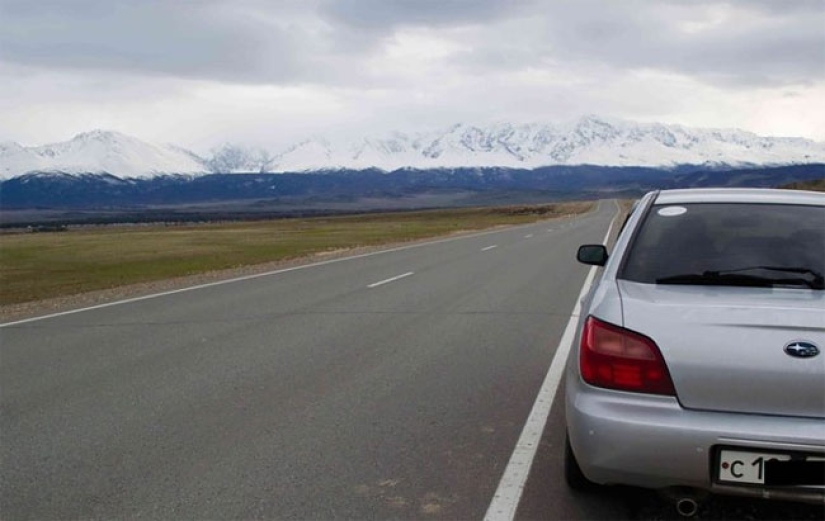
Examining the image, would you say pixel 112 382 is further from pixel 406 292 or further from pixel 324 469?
pixel 406 292

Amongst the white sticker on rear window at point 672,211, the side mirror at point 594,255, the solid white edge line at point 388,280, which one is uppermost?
the white sticker on rear window at point 672,211

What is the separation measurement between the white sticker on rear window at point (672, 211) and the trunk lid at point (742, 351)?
1108 millimetres

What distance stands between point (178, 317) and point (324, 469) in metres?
6.62

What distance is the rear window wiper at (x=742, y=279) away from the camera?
4062 mm

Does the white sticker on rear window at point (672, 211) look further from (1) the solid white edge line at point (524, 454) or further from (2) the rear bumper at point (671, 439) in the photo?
(2) the rear bumper at point (671, 439)

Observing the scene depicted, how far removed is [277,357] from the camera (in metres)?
7.86

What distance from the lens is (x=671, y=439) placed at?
349 centimetres

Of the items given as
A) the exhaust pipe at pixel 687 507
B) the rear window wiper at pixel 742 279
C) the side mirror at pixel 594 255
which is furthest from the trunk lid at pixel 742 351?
the side mirror at pixel 594 255

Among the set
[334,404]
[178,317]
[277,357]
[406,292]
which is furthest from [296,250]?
[334,404]

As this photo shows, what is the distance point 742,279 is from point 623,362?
0.95m

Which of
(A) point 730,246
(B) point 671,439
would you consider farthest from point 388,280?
(B) point 671,439

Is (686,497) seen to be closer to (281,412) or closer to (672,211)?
(672,211)

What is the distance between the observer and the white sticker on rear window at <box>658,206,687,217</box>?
15.6 ft

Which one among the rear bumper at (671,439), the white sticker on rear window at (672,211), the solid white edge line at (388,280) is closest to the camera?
the rear bumper at (671,439)
